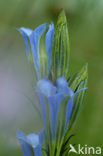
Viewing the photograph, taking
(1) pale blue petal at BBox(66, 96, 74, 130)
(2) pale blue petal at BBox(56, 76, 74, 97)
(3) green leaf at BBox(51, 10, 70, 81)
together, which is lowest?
(1) pale blue petal at BBox(66, 96, 74, 130)

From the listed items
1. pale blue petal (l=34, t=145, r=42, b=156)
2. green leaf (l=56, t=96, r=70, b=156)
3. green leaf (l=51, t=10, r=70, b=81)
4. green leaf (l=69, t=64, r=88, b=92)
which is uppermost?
green leaf (l=51, t=10, r=70, b=81)

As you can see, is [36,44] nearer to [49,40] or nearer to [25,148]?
[49,40]

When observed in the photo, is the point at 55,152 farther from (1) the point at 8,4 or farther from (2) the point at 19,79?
(1) the point at 8,4

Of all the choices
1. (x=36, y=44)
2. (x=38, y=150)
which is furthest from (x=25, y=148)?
(x=36, y=44)

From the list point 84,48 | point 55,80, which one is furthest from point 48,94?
point 84,48

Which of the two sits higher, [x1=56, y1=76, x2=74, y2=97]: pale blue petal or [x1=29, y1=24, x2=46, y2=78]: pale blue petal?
[x1=29, y1=24, x2=46, y2=78]: pale blue petal

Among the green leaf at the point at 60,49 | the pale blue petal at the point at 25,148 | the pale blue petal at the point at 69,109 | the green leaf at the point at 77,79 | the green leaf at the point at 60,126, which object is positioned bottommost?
the pale blue petal at the point at 25,148
